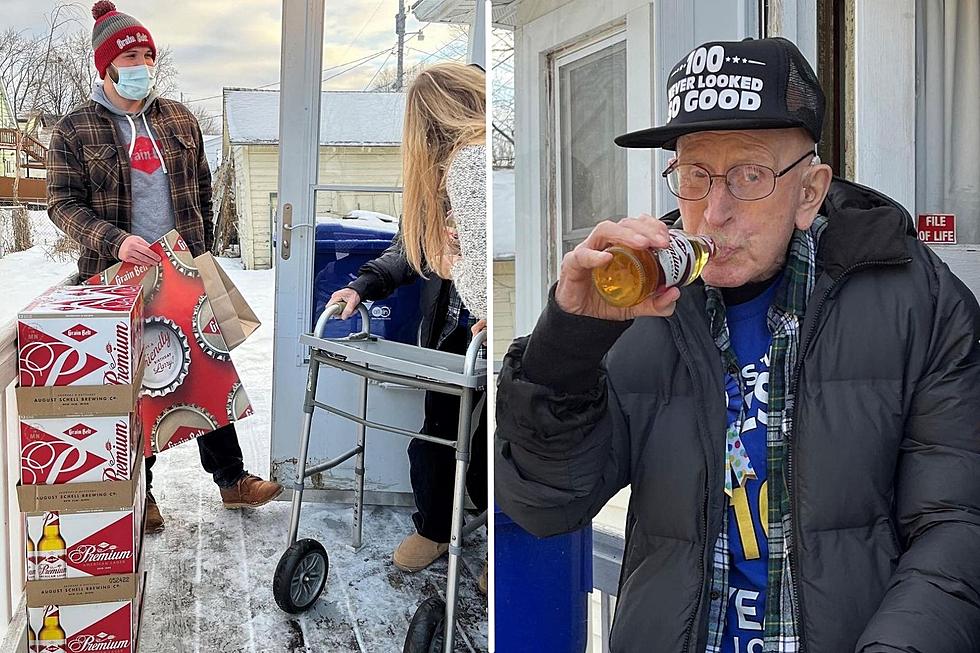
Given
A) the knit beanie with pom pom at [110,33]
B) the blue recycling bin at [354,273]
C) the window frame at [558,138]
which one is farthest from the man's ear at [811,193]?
the knit beanie with pom pom at [110,33]

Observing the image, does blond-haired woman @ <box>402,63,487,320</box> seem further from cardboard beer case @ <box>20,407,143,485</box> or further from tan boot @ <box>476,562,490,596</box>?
cardboard beer case @ <box>20,407,143,485</box>

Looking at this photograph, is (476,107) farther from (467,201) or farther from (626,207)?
(626,207)

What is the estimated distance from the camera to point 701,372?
3.62 ft

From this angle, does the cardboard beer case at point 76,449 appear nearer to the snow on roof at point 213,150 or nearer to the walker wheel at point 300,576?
the walker wheel at point 300,576

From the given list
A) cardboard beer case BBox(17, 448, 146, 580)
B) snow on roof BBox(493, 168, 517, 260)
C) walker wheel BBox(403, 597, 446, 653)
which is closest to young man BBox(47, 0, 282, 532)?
cardboard beer case BBox(17, 448, 146, 580)

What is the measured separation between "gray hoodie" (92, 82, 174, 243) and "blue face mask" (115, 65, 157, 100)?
0.03 m

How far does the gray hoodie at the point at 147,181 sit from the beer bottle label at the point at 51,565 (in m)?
0.71

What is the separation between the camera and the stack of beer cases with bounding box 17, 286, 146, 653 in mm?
1881

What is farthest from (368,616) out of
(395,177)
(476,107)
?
(476,107)

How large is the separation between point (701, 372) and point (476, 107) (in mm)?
773

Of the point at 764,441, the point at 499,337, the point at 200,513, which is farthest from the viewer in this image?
the point at 200,513

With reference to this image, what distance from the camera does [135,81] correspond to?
200cm

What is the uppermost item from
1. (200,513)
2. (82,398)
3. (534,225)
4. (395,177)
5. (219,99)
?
(219,99)

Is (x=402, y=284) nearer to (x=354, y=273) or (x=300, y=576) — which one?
(x=354, y=273)
